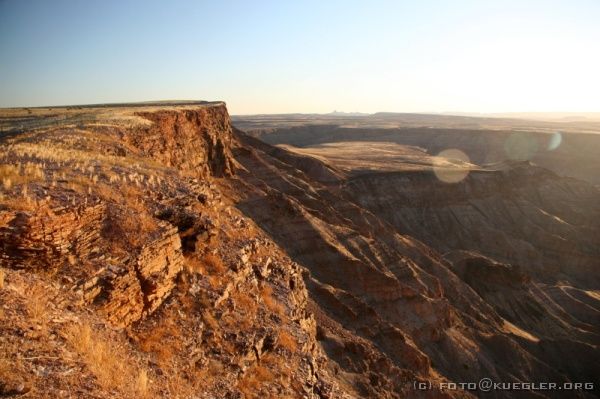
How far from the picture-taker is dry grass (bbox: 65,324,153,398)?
295 inches

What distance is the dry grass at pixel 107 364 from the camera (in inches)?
295

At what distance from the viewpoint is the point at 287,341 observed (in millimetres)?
13734

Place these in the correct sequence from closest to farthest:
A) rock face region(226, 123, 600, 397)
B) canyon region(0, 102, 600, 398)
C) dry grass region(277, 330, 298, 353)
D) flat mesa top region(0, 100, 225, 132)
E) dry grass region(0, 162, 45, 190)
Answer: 1. canyon region(0, 102, 600, 398)
2. dry grass region(0, 162, 45, 190)
3. dry grass region(277, 330, 298, 353)
4. flat mesa top region(0, 100, 225, 132)
5. rock face region(226, 123, 600, 397)

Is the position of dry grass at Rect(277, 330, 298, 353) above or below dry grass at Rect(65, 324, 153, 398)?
below

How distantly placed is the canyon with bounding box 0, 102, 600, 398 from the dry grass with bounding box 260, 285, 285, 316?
0.09m

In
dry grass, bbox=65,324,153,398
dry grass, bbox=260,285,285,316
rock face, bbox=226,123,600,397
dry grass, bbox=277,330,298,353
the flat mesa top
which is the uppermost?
the flat mesa top

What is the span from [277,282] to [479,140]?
168m

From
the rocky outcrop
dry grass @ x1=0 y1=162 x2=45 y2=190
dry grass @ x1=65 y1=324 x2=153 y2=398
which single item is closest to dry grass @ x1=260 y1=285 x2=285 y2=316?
dry grass @ x1=65 y1=324 x2=153 y2=398

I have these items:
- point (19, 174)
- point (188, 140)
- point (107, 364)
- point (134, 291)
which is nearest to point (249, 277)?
point (134, 291)

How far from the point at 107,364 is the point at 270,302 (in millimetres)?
8017

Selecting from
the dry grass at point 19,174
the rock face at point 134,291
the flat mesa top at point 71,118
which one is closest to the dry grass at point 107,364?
the rock face at point 134,291

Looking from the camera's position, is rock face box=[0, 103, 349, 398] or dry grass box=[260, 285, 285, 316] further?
dry grass box=[260, 285, 285, 316]

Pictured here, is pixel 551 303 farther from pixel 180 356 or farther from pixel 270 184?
pixel 180 356

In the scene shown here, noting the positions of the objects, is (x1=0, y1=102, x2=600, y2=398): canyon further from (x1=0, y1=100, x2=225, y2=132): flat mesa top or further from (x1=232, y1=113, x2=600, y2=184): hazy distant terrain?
(x1=232, y1=113, x2=600, y2=184): hazy distant terrain
